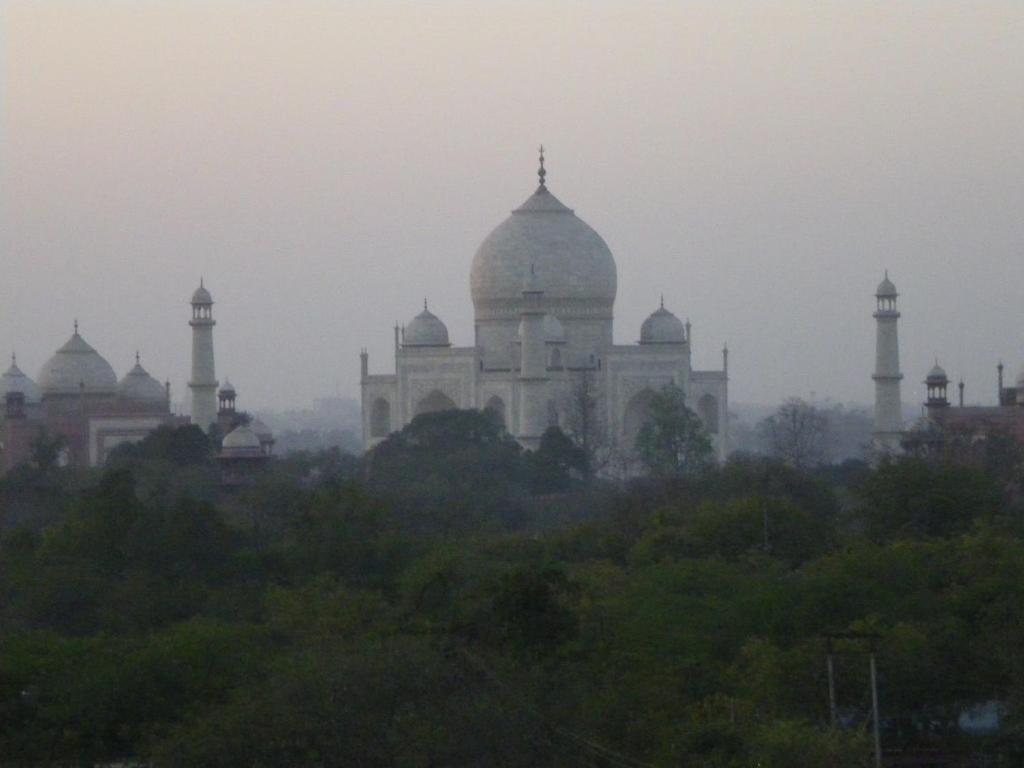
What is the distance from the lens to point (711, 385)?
53969 mm

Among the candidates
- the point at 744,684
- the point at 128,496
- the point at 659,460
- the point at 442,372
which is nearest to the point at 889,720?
the point at 744,684

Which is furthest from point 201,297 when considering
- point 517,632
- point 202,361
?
point 517,632

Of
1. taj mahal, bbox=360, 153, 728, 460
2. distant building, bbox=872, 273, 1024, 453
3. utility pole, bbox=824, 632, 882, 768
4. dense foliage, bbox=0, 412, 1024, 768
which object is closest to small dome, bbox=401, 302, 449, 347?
taj mahal, bbox=360, 153, 728, 460

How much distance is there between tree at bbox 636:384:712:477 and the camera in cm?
4775

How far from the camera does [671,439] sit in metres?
48.3

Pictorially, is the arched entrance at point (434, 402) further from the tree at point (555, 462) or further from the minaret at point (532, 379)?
the tree at point (555, 462)

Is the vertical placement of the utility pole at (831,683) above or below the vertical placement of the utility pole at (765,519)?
below

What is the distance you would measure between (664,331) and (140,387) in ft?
36.4

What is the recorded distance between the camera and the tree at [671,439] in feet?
157

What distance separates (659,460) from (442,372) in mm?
7198

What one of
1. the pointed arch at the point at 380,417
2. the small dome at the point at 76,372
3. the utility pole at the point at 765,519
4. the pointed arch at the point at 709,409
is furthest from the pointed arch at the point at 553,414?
the utility pole at the point at 765,519

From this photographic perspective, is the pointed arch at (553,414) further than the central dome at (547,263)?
No

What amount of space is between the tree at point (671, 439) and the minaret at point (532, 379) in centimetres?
218

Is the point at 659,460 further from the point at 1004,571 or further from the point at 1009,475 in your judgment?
the point at 1004,571
